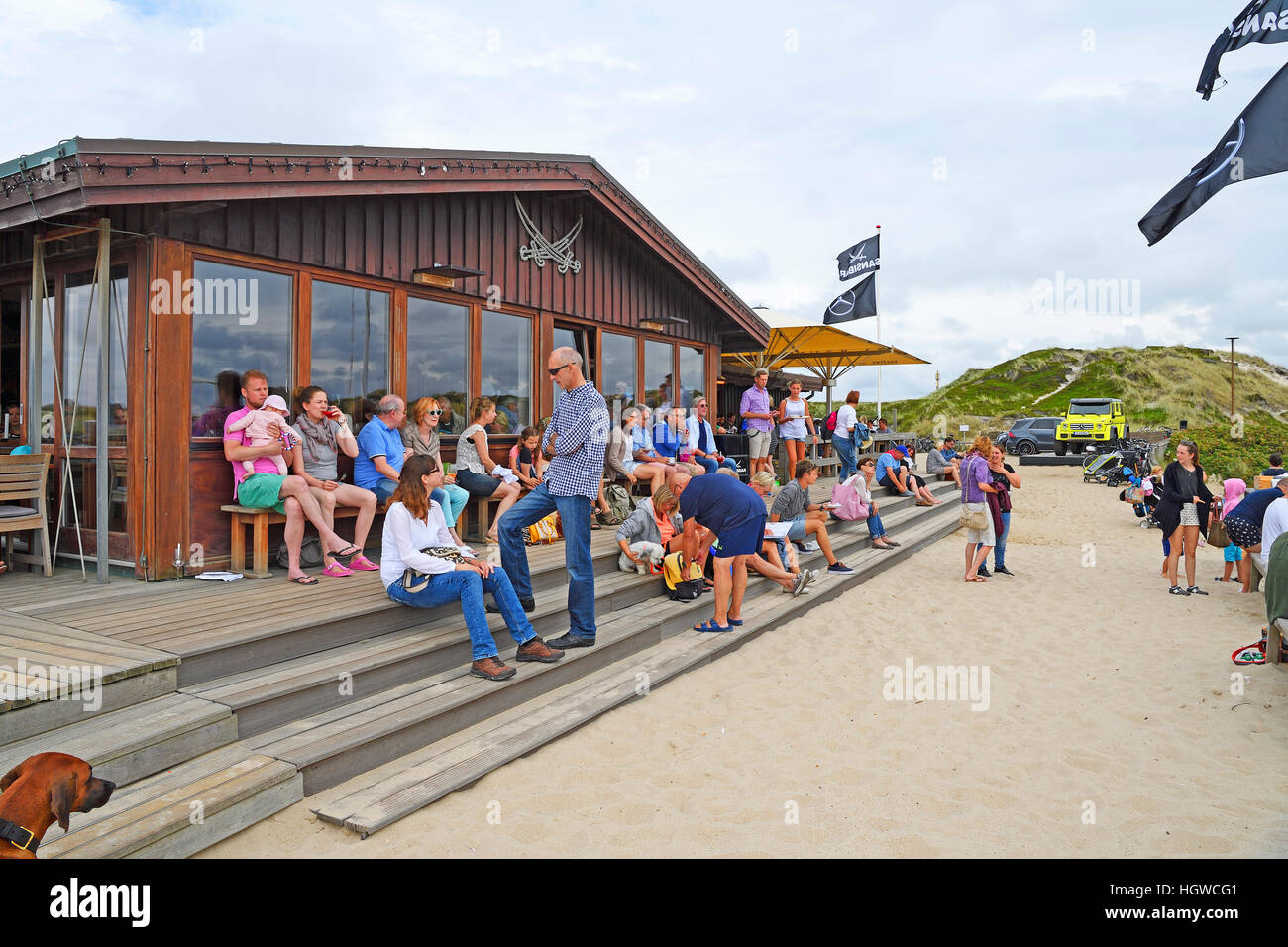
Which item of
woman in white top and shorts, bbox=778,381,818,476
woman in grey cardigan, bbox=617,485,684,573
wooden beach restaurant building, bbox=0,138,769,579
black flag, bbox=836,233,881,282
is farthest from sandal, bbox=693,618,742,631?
black flag, bbox=836,233,881,282

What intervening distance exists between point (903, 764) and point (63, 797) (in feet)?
12.1

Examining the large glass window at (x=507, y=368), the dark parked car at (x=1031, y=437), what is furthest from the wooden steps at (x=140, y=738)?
the dark parked car at (x=1031, y=437)

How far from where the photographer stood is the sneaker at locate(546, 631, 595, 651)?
537 centimetres

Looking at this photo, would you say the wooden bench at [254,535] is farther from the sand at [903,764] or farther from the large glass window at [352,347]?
the sand at [903,764]

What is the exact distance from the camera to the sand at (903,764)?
347 cm

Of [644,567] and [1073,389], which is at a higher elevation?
[1073,389]

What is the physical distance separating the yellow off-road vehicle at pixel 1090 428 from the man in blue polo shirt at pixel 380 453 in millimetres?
26777

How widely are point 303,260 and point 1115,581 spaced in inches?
368

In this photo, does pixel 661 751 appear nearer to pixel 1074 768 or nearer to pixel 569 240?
pixel 1074 768
